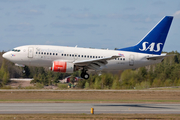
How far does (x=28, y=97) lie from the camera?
42.4 meters

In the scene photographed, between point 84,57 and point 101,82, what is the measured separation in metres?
18.7

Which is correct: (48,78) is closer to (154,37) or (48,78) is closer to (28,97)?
(28,97)

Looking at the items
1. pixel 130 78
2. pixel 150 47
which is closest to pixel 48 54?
pixel 150 47

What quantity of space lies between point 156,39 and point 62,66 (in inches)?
625

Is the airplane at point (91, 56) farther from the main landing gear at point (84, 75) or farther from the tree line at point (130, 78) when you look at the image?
the tree line at point (130, 78)

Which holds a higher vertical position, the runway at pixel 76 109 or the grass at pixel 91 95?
the grass at pixel 91 95

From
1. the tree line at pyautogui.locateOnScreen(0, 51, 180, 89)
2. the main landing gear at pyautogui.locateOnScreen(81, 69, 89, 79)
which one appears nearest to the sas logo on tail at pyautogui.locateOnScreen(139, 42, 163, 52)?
the main landing gear at pyautogui.locateOnScreen(81, 69, 89, 79)

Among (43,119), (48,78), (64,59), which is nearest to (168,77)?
(48,78)

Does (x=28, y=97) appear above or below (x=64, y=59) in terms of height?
below

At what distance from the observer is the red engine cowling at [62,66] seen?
3948 cm

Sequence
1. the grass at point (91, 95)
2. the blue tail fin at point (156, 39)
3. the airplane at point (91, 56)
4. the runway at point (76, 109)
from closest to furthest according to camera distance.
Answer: the runway at point (76, 109), the airplane at point (91, 56), the grass at point (91, 95), the blue tail fin at point (156, 39)

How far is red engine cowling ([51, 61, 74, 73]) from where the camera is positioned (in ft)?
130

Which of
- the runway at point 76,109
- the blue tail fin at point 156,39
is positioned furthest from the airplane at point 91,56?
the runway at point 76,109

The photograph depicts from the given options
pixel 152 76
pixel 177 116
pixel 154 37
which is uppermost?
pixel 154 37
